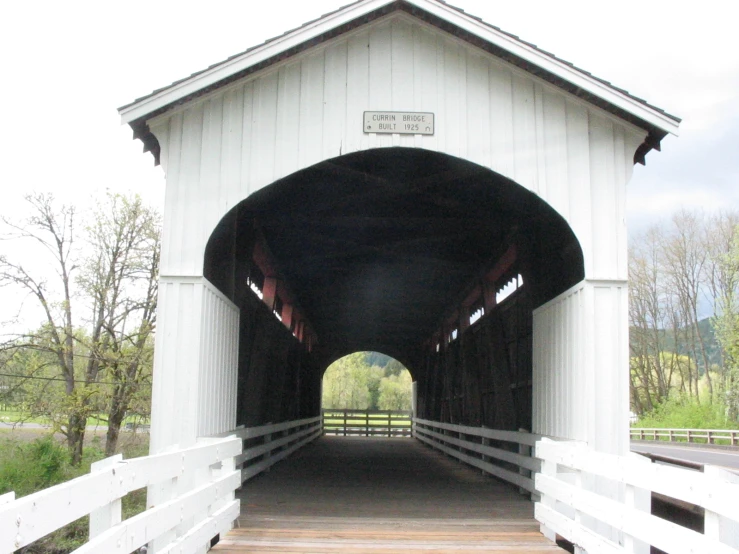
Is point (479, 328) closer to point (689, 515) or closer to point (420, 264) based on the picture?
point (420, 264)

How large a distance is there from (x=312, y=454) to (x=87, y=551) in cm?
1418

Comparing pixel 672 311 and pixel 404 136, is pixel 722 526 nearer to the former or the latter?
pixel 404 136

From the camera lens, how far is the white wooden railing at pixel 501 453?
873 centimetres

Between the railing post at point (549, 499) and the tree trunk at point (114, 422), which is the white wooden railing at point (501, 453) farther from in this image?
the tree trunk at point (114, 422)

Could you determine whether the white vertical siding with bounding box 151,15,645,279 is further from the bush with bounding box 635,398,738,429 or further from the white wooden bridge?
the bush with bounding box 635,398,738,429

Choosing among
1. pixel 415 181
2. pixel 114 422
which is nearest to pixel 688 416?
pixel 114 422

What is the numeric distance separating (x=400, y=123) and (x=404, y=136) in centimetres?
11

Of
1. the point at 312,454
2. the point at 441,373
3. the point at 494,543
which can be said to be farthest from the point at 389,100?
the point at 441,373

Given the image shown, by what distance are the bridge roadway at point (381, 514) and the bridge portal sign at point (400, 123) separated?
3265mm

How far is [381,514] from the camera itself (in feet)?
24.3

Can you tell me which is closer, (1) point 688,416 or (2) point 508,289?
(2) point 508,289

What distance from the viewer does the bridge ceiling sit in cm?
856

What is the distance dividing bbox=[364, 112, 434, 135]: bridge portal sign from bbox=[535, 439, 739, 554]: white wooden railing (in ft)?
9.15

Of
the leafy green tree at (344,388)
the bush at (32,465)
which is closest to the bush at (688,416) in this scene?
the bush at (32,465)
